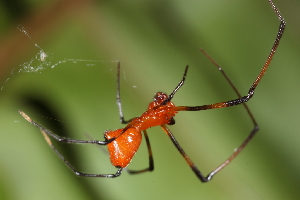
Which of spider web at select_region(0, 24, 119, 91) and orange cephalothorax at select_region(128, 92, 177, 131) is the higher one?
spider web at select_region(0, 24, 119, 91)

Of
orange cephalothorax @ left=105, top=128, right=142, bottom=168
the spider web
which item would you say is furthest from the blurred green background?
orange cephalothorax @ left=105, top=128, right=142, bottom=168

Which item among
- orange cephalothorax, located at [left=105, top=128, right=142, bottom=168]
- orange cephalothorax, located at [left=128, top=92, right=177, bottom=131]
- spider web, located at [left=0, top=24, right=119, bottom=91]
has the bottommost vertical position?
orange cephalothorax, located at [left=105, top=128, right=142, bottom=168]

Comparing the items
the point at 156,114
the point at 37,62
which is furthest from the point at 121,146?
the point at 37,62

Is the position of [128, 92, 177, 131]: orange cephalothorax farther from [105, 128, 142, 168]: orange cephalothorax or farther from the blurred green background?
the blurred green background

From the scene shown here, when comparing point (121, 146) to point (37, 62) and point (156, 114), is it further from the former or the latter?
point (37, 62)

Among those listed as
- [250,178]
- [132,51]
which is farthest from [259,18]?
[250,178]

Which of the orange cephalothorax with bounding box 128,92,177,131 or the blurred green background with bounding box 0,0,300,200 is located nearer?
the orange cephalothorax with bounding box 128,92,177,131

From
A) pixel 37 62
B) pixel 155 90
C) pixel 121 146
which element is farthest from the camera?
pixel 155 90

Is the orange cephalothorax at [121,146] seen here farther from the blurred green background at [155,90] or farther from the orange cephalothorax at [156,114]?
the blurred green background at [155,90]
